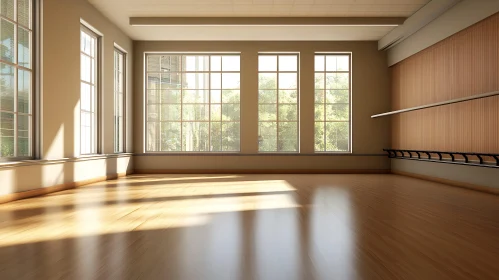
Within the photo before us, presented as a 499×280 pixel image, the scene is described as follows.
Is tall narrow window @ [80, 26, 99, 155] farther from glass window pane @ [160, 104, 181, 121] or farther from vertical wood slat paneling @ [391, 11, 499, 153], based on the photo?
vertical wood slat paneling @ [391, 11, 499, 153]

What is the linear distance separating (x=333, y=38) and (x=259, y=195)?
699 cm

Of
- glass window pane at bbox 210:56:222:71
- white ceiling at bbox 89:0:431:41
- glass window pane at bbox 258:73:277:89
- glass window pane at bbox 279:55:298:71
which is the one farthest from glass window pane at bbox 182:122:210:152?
glass window pane at bbox 279:55:298:71

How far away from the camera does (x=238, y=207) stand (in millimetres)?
5344

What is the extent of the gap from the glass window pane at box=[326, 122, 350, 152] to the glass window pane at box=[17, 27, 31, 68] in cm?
848

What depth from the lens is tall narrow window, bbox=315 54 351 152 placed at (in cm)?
1247

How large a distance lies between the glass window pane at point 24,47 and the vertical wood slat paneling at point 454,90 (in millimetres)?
8324

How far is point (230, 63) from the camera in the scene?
12523mm

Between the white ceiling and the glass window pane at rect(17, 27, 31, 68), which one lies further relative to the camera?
the white ceiling

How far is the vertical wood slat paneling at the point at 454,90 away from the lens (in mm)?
7488

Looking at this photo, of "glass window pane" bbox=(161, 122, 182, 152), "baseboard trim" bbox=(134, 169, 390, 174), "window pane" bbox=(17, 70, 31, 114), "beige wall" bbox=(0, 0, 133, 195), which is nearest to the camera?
"window pane" bbox=(17, 70, 31, 114)

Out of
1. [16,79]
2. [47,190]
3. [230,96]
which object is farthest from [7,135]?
[230,96]

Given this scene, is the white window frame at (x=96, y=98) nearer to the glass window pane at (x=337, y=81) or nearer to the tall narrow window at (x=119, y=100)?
the tall narrow window at (x=119, y=100)

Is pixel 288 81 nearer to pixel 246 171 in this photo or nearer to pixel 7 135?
pixel 246 171

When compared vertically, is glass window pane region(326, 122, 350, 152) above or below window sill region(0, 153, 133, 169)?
above
